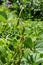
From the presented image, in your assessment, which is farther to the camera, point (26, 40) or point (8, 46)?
point (8, 46)

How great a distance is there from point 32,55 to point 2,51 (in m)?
0.12

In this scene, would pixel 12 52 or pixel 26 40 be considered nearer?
pixel 26 40

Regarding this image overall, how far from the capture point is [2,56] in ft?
2.81

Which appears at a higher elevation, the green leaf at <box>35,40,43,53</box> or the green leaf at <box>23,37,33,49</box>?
the green leaf at <box>23,37,33,49</box>

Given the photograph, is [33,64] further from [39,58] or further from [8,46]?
[8,46]

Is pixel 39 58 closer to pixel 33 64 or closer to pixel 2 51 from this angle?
pixel 33 64

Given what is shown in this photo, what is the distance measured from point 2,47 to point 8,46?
8 centimetres

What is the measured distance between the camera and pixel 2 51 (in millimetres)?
844

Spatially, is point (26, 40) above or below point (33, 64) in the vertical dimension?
above

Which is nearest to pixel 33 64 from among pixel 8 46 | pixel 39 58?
pixel 39 58

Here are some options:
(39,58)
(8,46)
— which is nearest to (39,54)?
(39,58)

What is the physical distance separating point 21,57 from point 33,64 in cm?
5

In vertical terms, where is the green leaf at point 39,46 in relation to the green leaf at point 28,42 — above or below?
below

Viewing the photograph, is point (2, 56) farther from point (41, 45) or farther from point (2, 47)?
point (41, 45)
